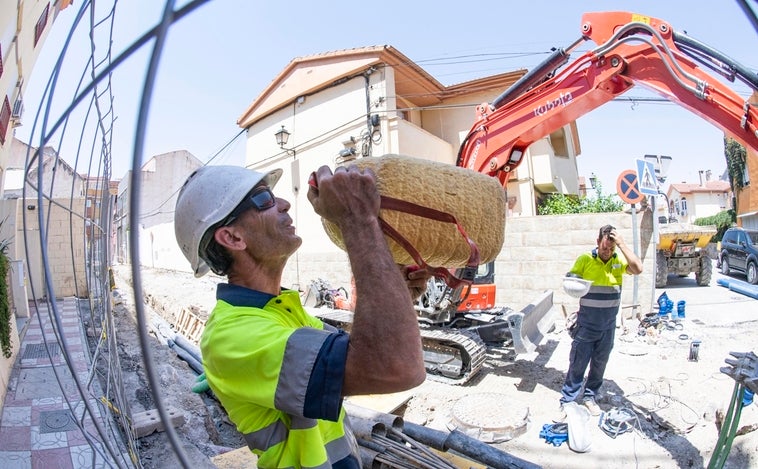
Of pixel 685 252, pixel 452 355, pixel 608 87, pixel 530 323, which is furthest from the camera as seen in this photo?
pixel 685 252

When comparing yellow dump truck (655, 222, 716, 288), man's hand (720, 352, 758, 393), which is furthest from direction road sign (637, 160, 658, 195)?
yellow dump truck (655, 222, 716, 288)

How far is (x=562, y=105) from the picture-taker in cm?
464

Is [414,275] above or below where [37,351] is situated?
above

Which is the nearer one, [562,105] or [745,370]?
[745,370]

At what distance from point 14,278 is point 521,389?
8982 mm

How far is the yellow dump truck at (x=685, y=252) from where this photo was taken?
451 inches

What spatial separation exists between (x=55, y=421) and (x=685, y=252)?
13.9 m

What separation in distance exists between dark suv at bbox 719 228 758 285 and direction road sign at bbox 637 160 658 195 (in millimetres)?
7629

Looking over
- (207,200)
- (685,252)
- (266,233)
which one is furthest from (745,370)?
(685,252)

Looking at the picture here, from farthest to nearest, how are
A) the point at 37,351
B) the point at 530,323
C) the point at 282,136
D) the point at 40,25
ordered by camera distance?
the point at 282,136 → the point at 37,351 → the point at 530,323 → the point at 40,25

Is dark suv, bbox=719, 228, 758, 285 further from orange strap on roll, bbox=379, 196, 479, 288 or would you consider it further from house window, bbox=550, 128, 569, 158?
orange strap on roll, bbox=379, 196, 479, 288

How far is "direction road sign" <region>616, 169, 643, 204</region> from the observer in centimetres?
671

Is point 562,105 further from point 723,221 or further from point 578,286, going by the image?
point 723,221

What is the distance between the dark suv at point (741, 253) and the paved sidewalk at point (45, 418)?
14.6m
